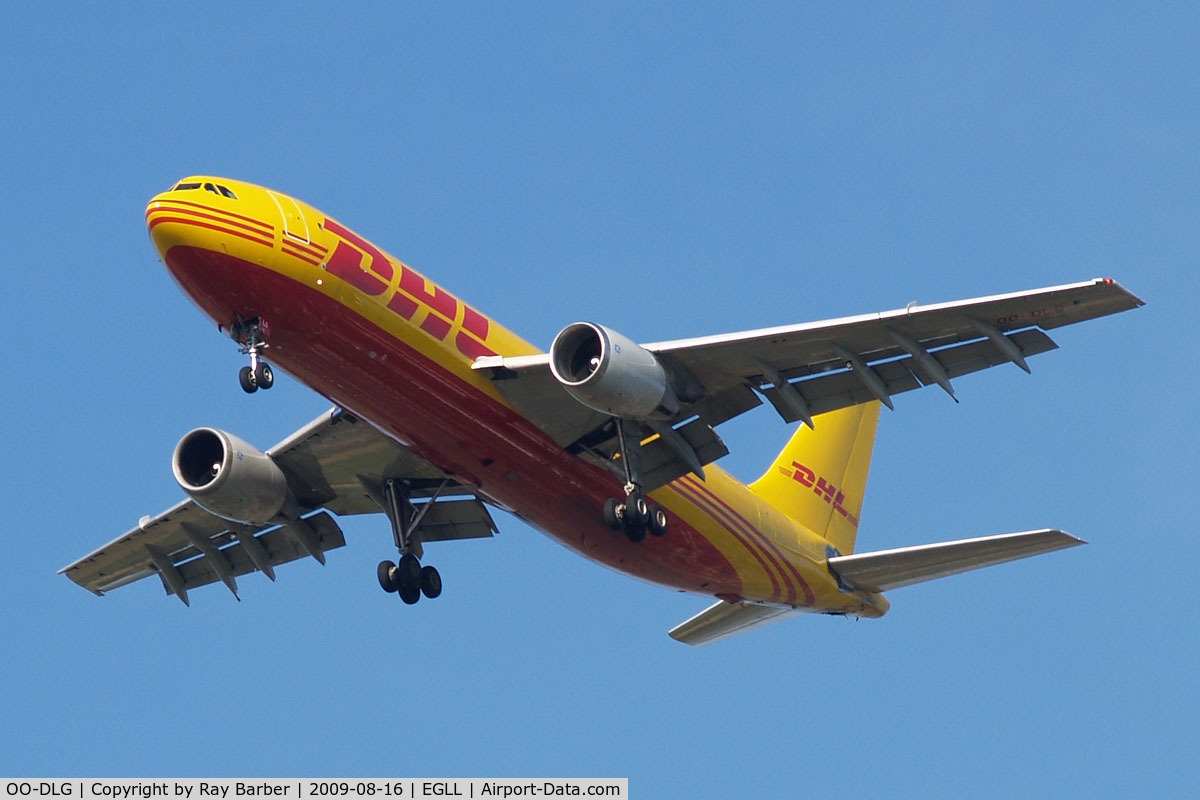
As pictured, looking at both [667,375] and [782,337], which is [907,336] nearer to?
[782,337]

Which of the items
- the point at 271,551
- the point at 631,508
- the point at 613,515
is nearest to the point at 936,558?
the point at 631,508

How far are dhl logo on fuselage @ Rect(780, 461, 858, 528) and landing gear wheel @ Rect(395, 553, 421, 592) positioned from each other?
878 cm

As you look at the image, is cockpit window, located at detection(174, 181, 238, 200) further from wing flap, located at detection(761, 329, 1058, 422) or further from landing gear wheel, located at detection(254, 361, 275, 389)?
wing flap, located at detection(761, 329, 1058, 422)

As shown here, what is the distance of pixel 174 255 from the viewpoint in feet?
93.6

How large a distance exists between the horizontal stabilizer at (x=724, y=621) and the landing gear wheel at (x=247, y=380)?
12.7 metres

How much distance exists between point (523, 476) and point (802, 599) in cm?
794

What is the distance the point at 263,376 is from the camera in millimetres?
28844

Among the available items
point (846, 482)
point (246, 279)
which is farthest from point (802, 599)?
point (246, 279)

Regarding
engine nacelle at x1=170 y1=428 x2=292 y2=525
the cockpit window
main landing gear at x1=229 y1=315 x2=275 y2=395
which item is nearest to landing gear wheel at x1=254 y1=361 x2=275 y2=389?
main landing gear at x1=229 y1=315 x2=275 y2=395

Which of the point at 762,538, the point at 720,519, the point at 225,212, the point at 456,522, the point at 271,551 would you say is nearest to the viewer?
the point at 225,212

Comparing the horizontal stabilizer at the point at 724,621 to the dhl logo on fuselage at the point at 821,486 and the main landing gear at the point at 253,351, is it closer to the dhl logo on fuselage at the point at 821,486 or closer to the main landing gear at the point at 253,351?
the dhl logo on fuselage at the point at 821,486

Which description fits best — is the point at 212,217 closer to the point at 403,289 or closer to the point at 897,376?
the point at 403,289

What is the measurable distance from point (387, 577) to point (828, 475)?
426 inches

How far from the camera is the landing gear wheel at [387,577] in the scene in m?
35.0
